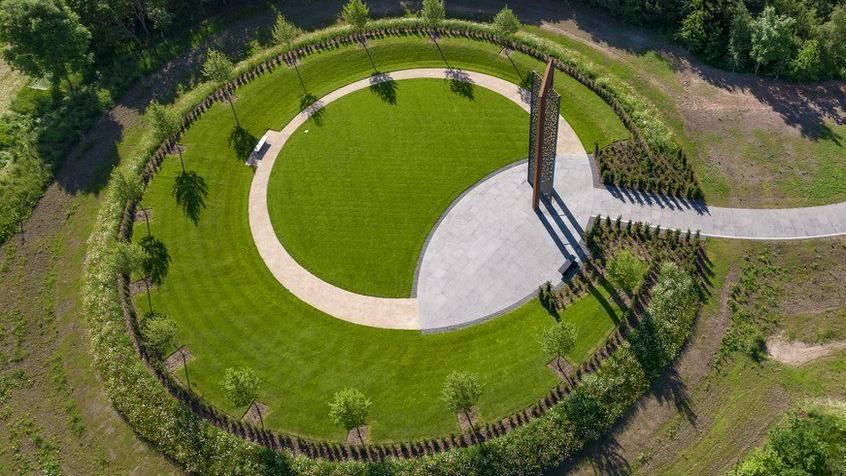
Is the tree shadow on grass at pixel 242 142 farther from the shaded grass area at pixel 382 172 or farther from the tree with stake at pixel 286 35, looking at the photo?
the tree with stake at pixel 286 35

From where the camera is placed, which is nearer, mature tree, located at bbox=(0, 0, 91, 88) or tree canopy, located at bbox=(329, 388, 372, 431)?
tree canopy, located at bbox=(329, 388, 372, 431)

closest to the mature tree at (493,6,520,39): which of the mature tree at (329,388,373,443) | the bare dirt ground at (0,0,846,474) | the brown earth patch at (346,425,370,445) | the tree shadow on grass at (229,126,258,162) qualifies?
the bare dirt ground at (0,0,846,474)

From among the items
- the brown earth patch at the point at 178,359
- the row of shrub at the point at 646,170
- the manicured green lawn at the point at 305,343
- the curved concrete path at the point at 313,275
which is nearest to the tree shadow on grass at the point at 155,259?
the manicured green lawn at the point at 305,343

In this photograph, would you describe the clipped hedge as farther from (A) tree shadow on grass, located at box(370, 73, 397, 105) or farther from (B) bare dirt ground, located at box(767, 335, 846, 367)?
(A) tree shadow on grass, located at box(370, 73, 397, 105)

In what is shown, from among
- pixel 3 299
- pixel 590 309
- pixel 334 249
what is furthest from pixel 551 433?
pixel 3 299

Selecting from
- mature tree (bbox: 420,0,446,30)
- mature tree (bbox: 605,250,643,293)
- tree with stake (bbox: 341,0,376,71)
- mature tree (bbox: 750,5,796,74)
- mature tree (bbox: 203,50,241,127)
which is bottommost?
mature tree (bbox: 605,250,643,293)

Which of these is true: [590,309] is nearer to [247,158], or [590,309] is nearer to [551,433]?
[551,433]
